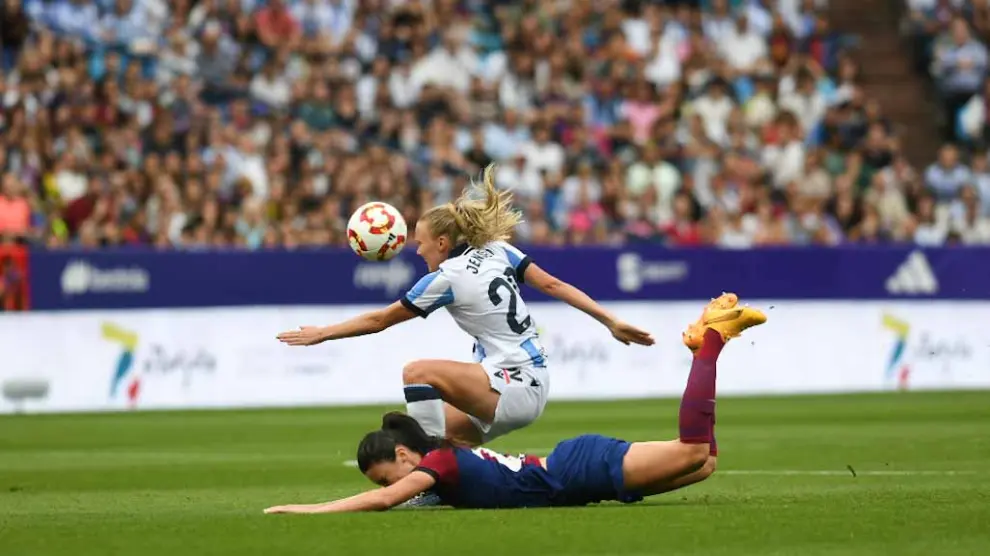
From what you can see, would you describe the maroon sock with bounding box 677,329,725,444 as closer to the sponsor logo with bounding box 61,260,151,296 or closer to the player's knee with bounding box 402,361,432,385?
the player's knee with bounding box 402,361,432,385

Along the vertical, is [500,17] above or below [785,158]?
above

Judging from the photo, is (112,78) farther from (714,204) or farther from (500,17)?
(714,204)

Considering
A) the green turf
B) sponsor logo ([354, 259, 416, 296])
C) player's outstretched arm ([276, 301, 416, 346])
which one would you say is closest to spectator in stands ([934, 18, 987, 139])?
the green turf

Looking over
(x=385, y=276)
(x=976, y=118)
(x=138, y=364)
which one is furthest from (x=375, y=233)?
(x=976, y=118)

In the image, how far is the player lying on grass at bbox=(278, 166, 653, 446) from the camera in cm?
1108

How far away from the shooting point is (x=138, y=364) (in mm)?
22422

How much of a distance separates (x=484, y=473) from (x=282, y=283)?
13471 mm

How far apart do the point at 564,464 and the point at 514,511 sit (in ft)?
1.32

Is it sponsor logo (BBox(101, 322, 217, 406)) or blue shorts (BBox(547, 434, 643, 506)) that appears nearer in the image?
blue shorts (BBox(547, 434, 643, 506))

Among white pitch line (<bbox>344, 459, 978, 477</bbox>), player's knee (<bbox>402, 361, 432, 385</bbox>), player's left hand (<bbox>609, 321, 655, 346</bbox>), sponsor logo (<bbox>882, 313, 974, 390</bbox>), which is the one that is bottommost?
sponsor logo (<bbox>882, 313, 974, 390</bbox>)

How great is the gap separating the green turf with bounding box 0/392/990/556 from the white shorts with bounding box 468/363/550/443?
996 mm

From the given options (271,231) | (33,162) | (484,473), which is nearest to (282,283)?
(271,231)

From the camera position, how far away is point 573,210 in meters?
26.7

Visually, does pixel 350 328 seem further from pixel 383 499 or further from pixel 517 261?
pixel 383 499
